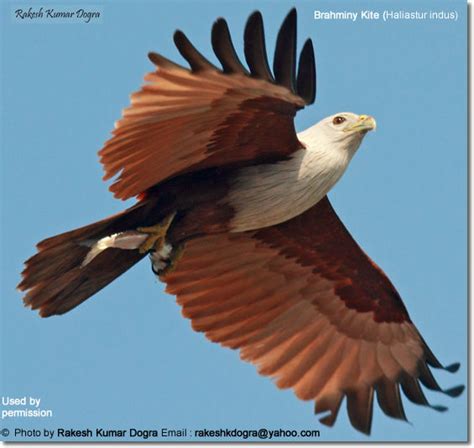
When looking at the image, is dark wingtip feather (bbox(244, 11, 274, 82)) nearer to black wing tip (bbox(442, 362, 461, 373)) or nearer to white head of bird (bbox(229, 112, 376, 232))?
white head of bird (bbox(229, 112, 376, 232))

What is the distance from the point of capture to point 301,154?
34.9 feet

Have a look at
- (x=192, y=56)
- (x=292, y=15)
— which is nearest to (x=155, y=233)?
(x=192, y=56)

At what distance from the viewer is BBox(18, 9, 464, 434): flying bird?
32.6 feet

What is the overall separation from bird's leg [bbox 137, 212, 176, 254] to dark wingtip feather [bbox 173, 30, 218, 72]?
5.21ft

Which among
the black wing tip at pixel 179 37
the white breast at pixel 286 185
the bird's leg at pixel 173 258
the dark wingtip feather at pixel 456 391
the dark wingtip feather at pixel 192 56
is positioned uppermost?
the black wing tip at pixel 179 37

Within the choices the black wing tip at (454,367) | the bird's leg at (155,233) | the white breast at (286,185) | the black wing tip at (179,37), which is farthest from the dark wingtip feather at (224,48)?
the black wing tip at (454,367)

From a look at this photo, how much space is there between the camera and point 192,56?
384 inches

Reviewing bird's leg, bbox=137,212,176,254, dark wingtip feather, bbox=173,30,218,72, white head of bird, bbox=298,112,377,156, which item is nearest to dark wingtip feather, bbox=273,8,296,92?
dark wingtip feather, bbox=173,30,218,72

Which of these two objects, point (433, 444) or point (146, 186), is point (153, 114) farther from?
point (433, 444)

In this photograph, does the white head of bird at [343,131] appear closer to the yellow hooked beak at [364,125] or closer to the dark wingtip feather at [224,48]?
the yellow hooked beak at [364,125]

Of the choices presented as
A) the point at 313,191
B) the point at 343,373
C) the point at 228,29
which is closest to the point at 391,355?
the point at 343,373

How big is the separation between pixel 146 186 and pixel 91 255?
76cm

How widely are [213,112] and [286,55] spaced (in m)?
0.84

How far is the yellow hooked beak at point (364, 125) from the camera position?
10.6 meters
